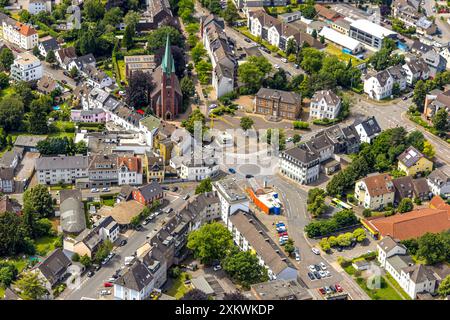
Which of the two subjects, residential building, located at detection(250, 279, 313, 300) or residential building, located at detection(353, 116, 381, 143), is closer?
residential building, located at detection(250, 279, 313, 300)

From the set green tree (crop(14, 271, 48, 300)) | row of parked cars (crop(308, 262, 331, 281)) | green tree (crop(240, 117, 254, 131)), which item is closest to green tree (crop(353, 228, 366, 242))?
row of parked cars (crop(308, 262, 331, 281))

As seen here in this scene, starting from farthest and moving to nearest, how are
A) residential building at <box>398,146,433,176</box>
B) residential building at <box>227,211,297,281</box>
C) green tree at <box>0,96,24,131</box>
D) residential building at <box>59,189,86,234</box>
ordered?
green tree at <box>0,96,24,131</box> → residential building at <box>398,146,433,176</box> → residential building at <box>59,189,86,234</box> → residential building at <box>227,211,297,281</box>

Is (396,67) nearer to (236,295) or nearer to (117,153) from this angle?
(117,153)

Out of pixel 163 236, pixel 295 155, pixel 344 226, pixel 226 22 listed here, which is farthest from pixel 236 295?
pixel 226 22

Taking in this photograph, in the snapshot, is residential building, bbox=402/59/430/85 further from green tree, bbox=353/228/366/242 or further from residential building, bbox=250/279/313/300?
residential building, bbox=250/279/313/300

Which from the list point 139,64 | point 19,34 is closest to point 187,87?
point 139,64
